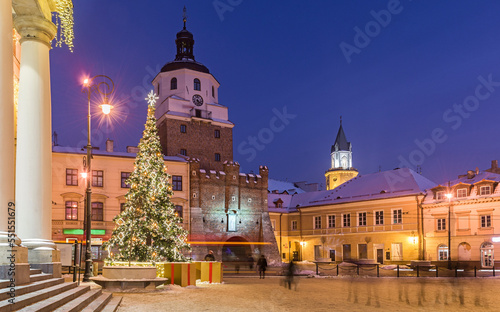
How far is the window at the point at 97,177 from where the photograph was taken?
4544 cm

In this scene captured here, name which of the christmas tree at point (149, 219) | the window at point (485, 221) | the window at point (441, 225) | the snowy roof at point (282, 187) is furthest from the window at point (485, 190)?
the snowy roof at point (282, 187)

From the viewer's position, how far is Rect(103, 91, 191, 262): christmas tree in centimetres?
2403

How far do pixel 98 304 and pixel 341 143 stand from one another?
336 ft

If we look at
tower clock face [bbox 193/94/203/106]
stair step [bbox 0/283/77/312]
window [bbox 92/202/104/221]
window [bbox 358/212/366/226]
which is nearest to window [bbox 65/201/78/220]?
window [bbox 92/202/104/221]

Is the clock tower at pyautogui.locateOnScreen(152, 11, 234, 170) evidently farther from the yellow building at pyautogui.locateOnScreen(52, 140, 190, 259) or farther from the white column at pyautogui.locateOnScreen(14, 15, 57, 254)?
the white column at pyautogui.locateOnScreen(14, 15, 57, 254)

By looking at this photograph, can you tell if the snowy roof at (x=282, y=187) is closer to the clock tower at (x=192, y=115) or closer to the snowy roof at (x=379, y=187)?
the snowy roof at (x=379, y=187)

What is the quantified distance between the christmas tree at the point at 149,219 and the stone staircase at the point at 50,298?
30.0 feet

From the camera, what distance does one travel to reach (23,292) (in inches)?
373

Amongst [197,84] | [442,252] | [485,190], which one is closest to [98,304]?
[442,252]

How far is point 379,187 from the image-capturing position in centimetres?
5397

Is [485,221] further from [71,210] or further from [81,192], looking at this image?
[71,210]

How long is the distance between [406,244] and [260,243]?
14392mm

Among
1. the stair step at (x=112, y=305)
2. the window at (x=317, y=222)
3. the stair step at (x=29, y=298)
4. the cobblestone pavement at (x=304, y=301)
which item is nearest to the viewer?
the stair step at (x=29, y=298)

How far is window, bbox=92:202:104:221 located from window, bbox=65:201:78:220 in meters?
1.65
